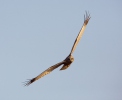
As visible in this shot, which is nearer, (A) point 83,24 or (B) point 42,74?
(B) point 42,74

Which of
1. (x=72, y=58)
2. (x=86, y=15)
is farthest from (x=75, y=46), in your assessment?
(x=86, y=15)

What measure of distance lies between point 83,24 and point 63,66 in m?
3.31

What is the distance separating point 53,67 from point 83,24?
377cm

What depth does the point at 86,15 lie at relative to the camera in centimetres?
2167

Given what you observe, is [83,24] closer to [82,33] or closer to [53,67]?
[82,33]

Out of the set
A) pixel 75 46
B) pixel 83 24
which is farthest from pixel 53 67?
pixel 83 24

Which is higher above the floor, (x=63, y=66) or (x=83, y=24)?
(x=83, y=24)

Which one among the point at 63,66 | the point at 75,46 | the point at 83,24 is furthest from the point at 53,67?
the point at 83,24

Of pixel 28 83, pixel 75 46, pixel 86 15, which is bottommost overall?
pixel 28 83

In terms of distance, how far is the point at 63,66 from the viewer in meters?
20.0

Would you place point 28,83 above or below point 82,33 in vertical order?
below

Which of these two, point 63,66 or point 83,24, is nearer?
point 63,66

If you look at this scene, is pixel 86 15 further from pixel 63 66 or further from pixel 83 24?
pixel 63 66

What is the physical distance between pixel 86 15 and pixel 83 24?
2.00ft
